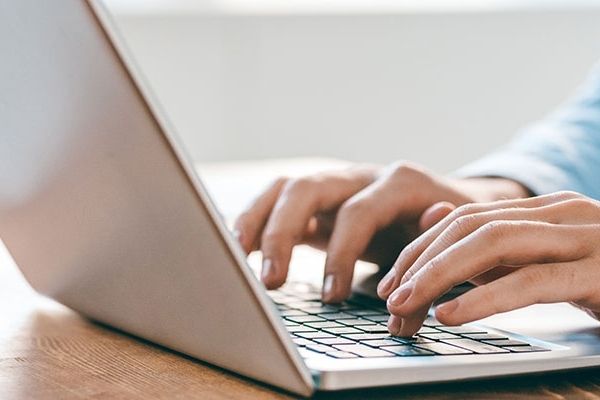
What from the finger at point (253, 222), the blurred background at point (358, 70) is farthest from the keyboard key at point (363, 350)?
the blurred background at point (358, 70)

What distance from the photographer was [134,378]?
52 centimetres

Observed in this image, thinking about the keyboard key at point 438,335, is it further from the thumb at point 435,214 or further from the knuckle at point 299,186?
the knuckle at point 299,186

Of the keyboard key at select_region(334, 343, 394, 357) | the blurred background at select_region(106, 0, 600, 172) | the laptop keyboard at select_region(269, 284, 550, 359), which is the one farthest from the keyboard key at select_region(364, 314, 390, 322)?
the blurred background at select_region(106, 0, 600, 172)

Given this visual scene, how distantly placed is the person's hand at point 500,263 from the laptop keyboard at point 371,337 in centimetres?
2

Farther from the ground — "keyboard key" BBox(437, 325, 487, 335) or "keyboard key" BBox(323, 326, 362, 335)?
"keyboard key" BBox(323, 326, 362, 335)

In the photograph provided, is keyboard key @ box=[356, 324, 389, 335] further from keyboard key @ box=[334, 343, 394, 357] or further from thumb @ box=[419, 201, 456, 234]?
thumb @ box=[419, 201, 456, 234]

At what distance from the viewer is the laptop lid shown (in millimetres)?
445

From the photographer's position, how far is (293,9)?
9.55ft

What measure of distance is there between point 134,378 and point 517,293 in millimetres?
214

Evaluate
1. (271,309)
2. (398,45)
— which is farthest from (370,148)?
(271,309)

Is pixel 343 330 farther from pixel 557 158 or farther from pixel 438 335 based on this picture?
pixel 557 158

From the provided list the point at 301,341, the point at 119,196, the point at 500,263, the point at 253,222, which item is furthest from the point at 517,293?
the point at 253,222

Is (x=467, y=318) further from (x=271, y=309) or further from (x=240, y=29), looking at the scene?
(x=240, y=29)

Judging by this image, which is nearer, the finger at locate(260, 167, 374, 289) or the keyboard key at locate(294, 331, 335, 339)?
the keyboard key at locate(294, 331, 335, 339)
